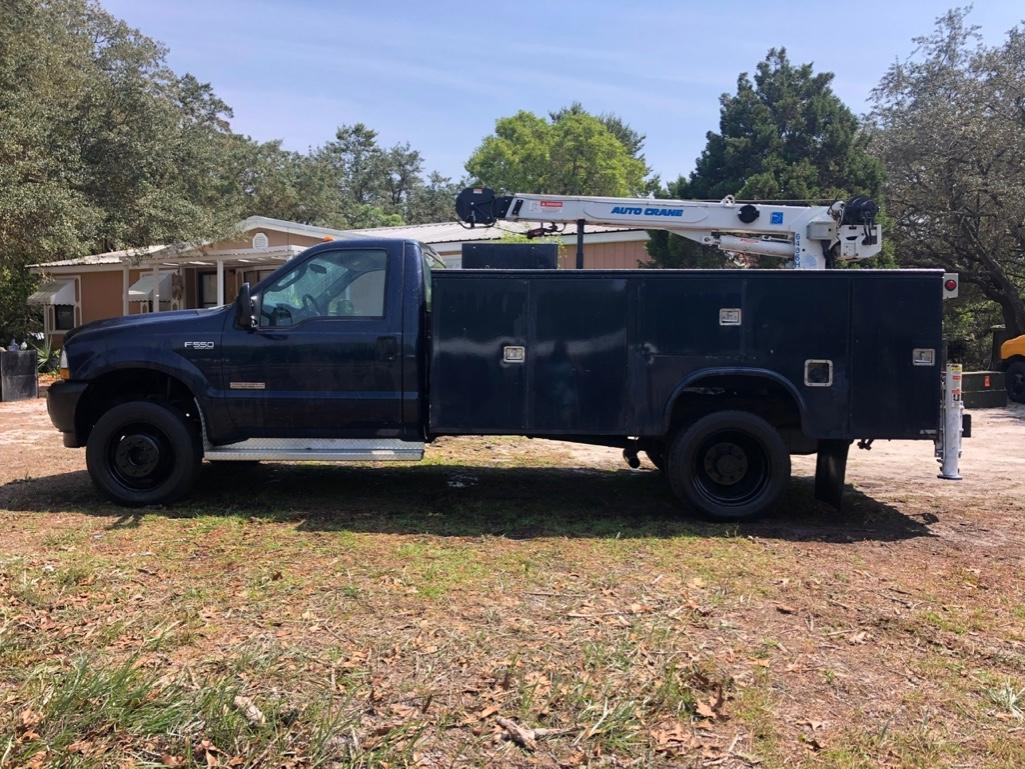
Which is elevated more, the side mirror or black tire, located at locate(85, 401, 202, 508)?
the side mirror

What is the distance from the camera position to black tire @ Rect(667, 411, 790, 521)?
21.0 feet

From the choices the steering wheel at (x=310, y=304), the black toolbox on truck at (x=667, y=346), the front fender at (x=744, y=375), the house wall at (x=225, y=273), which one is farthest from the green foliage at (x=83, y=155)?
the front fender at (x=744, y=375)

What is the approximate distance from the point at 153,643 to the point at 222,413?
2947 millimetres

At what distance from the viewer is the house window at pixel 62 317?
2614 centimetres

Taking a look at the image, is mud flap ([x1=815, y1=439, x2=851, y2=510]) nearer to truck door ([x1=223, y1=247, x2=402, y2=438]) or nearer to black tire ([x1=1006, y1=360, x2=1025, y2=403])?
truck door ([x1=223, y1=247, x2=402, y2=438])

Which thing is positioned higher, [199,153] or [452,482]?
[199,153]

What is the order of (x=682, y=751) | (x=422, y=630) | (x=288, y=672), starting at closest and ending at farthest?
(x=682, y=751) → (x=288, y=672) → (x=422, y=630)

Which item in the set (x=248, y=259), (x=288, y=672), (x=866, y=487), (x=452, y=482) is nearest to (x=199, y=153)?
(x=248, y=259)

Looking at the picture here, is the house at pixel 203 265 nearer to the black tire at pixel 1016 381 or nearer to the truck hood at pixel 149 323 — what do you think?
the black tire at pixel 1016 381

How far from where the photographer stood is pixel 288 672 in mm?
3641

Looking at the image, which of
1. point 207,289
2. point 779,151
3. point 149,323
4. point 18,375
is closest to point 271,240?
point 207,289

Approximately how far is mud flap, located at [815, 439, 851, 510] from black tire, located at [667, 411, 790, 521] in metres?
0.52

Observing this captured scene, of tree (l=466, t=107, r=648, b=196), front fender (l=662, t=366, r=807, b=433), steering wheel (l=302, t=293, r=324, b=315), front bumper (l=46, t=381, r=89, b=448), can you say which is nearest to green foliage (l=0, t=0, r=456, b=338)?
front bumper (l=46, t=381, r=89, b=448)

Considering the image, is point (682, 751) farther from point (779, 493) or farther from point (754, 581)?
point (779, 493)
